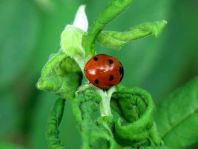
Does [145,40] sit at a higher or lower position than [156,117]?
higher

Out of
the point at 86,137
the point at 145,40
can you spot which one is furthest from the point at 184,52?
the point at 86,137

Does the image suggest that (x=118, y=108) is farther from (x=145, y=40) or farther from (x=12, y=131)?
(x=12, y=131)

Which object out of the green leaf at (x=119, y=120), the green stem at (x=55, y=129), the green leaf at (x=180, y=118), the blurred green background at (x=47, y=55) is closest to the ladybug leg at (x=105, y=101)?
the green leaf at (x=119, y=120)

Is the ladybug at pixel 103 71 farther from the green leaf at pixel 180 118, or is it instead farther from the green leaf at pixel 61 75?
the green leaf at pixel 180 118

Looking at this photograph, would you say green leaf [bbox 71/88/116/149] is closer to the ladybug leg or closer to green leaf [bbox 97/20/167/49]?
the ladybug leg

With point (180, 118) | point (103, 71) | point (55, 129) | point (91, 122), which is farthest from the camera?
point (180, 118)

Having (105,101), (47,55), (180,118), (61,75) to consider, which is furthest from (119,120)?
(47,55)

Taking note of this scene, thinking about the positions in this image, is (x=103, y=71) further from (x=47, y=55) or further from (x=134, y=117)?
(x=47, y=55)
